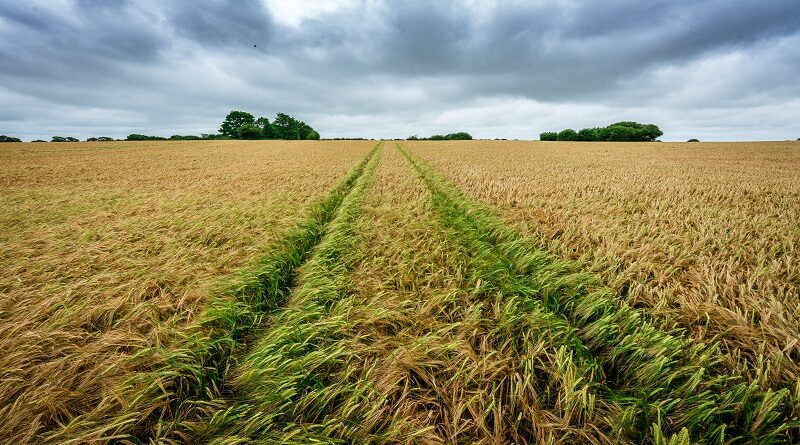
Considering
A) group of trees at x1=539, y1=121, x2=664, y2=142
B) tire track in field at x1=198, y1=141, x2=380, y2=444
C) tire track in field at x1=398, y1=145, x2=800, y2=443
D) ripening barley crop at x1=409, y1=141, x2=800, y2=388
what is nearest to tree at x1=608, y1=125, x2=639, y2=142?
group of trees at x1=539, y1=121, x2=664, y2=142

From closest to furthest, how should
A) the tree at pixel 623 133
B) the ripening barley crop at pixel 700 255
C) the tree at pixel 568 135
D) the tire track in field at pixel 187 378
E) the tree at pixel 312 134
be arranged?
the tire track in field at pixel 187 378 → the ripening barley crop at pixel 700 255 → the tree at pixel 623 133 → the tree at pixel 568 135 → the tree at pixel 312 134

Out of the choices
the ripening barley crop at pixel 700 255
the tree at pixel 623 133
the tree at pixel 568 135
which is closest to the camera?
the ripening barley crop at pixel 700 255

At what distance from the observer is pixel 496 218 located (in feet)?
23.5

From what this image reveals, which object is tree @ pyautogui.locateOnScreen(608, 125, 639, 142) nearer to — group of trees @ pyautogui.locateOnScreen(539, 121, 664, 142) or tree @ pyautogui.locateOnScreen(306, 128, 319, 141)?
group of trees @ pyautogui.locateOnScreen(539, 121, 664, 142)

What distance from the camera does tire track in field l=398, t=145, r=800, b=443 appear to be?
7.00 ft

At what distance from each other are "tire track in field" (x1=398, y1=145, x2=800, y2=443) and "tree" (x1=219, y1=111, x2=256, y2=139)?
128m

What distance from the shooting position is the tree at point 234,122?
369 feet

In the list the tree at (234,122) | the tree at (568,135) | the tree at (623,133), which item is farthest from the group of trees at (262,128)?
the tree at (623,133)

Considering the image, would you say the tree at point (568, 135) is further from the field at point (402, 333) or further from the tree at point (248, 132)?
the field at point (402, 333)

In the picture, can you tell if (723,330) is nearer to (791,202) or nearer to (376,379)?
(376,379)

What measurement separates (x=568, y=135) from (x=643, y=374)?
131m

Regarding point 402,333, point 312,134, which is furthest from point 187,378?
point 312,134

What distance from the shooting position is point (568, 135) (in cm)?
11375

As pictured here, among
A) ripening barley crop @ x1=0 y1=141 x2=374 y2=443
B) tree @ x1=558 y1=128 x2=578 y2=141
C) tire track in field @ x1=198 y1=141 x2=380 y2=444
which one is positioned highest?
tree @ x1=558 y1=128 x2=578 y2=141
